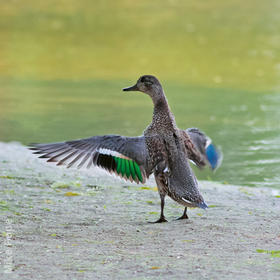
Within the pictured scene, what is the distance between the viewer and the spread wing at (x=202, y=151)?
6348 mm

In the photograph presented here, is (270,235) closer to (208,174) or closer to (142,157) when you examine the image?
(142,157)

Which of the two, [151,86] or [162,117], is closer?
[162,117]

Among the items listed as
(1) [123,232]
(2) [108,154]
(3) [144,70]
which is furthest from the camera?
(3) [144,70]

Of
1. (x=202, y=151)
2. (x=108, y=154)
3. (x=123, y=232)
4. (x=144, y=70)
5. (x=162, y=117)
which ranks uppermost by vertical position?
(x=144, y=70)

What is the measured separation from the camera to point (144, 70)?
18.2 meters

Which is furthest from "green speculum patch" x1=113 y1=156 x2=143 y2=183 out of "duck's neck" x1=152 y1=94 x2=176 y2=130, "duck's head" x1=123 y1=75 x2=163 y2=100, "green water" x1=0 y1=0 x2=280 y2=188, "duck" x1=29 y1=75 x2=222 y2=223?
"green water" x1=0 y1=0 x2=280 y2=188

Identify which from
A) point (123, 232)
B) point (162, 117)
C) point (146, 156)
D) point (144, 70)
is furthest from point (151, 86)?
point (144, 70)

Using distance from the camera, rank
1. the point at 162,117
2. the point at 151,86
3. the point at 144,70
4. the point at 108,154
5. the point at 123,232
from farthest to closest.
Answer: the point at 144,70
the point at 151,86
the point at 162,117
the point at 108,154
the point at 123,232

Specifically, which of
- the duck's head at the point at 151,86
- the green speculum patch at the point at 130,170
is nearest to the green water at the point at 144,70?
the duck's head at the point at 151,86

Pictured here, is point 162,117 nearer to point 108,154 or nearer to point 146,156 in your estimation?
point 146,156

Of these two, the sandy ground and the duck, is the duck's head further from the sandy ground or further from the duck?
the sandy ground

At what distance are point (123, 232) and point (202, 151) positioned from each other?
1177 mm

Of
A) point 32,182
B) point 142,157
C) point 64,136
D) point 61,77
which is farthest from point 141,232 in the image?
point 61,77

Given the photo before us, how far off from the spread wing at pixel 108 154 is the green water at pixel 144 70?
11.9 ft
